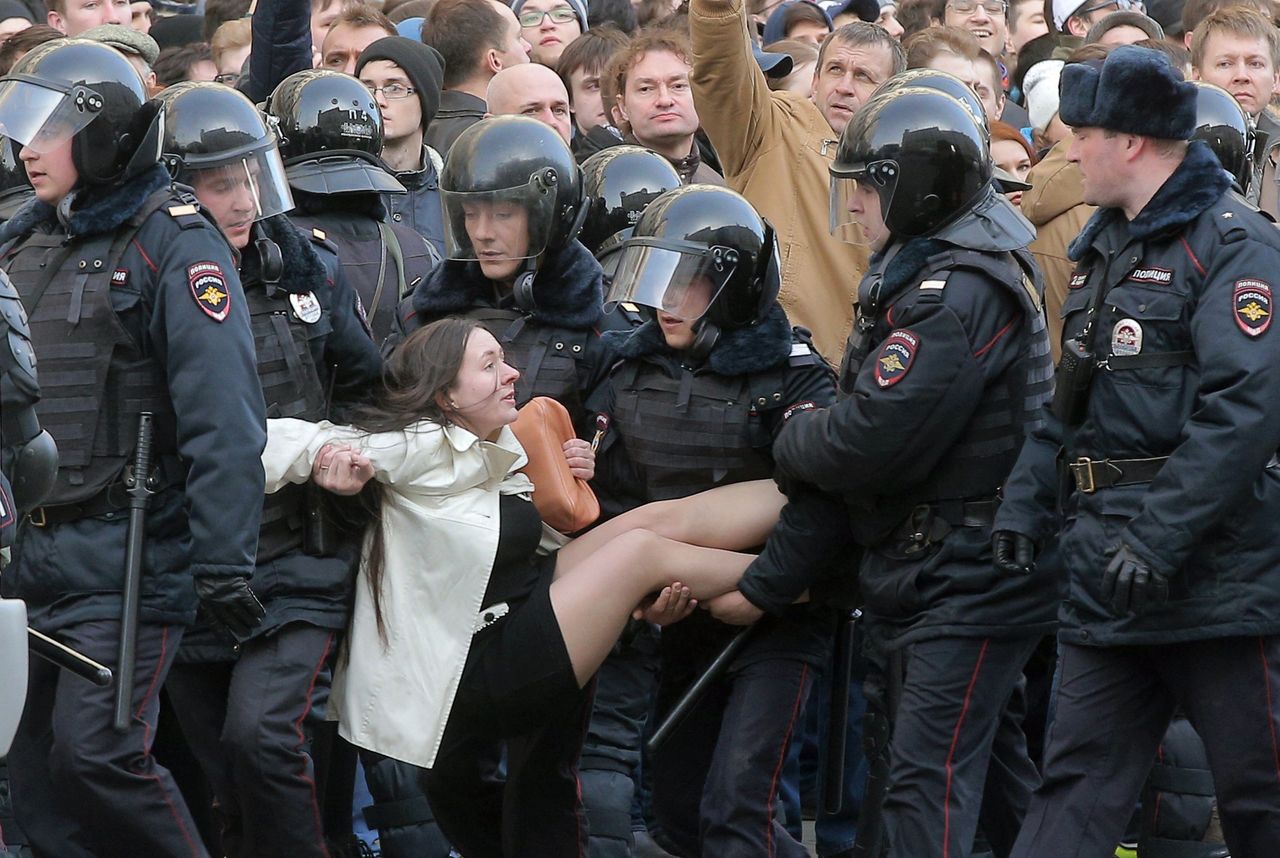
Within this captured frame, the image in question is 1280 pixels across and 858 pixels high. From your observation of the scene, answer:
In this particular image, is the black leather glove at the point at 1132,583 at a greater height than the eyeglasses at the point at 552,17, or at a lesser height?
greater

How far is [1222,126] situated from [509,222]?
2.02 meters

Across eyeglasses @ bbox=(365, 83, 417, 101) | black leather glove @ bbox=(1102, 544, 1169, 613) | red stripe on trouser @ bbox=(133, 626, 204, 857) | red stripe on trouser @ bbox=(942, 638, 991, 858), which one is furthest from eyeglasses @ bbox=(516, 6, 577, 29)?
black leather glove @ bbox=(1102, 544, 1169, 613)

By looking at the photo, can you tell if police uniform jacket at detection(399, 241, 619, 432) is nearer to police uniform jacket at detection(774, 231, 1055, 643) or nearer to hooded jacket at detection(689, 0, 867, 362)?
police uniform jacket at detection(774, 231, 1055, 643)

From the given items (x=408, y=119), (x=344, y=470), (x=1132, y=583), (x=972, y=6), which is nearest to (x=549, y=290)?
(x=344, y=470)

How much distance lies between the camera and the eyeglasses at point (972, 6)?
9570 mm

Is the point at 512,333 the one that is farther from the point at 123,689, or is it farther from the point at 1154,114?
the point at 1154,114

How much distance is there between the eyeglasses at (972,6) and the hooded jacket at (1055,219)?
3045mm

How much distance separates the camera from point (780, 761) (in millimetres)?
5141

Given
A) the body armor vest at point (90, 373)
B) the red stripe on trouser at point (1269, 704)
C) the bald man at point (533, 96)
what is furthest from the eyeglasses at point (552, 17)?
the red stripe on trouser at point (1269, 704)

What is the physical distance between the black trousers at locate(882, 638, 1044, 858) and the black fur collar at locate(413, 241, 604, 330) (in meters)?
1.36

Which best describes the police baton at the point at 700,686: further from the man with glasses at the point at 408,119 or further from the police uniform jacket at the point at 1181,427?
the man with glasses at the point at 408,119

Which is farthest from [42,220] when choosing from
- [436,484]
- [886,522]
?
[886,522]

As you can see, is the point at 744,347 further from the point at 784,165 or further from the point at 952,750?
the point at 784,165

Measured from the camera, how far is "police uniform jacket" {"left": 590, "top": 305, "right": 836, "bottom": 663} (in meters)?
5.26
